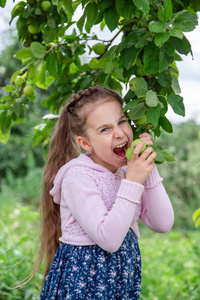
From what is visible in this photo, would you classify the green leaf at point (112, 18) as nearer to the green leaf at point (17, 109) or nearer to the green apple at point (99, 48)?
the green apple at point (99, 48)

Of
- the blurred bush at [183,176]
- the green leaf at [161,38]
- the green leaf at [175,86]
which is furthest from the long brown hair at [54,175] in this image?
the blurred bush at [183,176]

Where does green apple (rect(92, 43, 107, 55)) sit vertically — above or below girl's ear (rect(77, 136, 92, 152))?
above

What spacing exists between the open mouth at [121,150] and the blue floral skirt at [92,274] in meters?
0.30

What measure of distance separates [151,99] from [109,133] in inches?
10.1

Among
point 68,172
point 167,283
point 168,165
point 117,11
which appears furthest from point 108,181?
point 168,165

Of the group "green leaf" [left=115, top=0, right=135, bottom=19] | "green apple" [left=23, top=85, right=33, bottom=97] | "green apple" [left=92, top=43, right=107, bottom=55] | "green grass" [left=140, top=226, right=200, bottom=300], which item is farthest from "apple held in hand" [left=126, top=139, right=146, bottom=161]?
"green grass" [left=140, top=226, right=200, bottom=300]

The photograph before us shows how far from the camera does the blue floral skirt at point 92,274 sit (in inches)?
50.2

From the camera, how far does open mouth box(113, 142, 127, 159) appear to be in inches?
54.1

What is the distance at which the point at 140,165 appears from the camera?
48.5 inches

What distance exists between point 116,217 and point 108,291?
26 cm

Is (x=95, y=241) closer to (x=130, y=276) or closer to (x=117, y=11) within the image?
(x=130, y=276)

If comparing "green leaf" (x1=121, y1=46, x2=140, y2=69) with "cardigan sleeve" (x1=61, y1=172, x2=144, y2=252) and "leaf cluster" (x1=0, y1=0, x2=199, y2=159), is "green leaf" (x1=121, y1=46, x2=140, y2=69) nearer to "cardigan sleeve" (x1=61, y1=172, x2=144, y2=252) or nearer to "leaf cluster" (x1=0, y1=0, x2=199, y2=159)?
"leaf cluster" (x1=0, y1=0, x2=199, y2=159)

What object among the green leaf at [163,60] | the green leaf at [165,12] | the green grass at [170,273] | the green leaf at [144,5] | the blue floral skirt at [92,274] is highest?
the green leaf at [144,5]

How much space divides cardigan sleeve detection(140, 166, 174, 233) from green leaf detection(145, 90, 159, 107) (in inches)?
10.6
